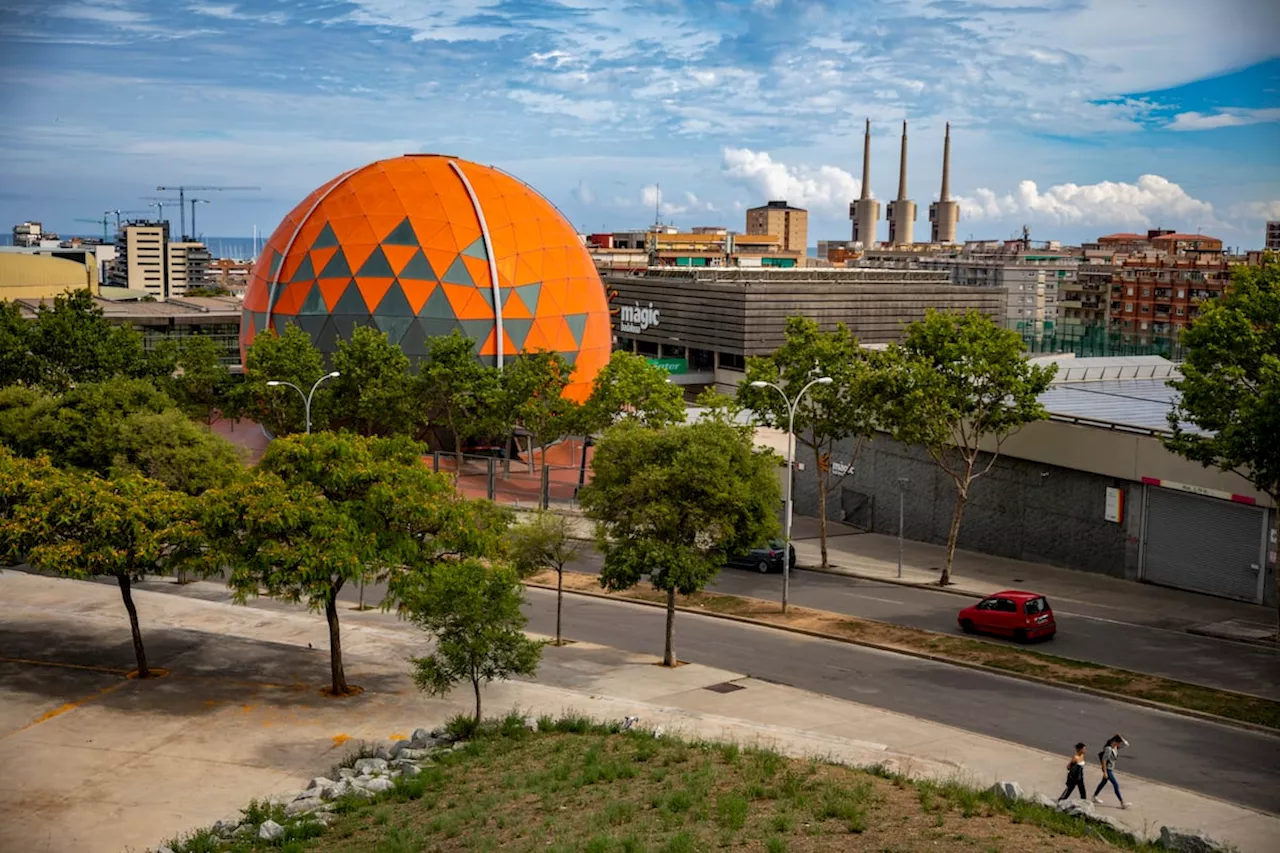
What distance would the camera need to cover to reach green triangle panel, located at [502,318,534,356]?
2689 inches

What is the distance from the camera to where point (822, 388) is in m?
49.1

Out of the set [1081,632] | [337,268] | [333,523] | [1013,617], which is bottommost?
[1081,632]

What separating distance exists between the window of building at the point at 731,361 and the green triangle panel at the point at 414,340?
146 feet

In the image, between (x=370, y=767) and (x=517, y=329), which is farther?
(x=517, y=329)

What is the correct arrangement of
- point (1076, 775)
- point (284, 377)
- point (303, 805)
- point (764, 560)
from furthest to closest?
1. point (284, 377)
2. point (764, 560)
3. point (303, 805)
4. point (1076, 775)

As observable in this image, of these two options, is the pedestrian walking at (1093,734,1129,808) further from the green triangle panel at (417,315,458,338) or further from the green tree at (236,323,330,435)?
the green triangle panel at (417,315,458,338)

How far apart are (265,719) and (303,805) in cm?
689

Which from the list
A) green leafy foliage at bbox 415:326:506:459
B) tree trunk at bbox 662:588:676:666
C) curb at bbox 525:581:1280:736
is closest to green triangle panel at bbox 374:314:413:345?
green leafy foliage at bbox 415:326:506:459

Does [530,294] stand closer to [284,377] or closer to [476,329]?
[476,329]

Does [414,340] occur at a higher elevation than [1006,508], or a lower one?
higher

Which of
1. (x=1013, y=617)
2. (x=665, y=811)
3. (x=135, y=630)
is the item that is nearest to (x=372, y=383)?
(x=135, y=630)

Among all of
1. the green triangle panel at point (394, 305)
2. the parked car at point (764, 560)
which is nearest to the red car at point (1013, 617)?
the parked car at point (764, 560)

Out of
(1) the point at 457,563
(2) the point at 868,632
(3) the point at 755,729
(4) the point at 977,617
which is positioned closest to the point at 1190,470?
(4) the point at 977,617

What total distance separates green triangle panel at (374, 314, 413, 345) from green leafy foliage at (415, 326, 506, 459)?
193 inches
